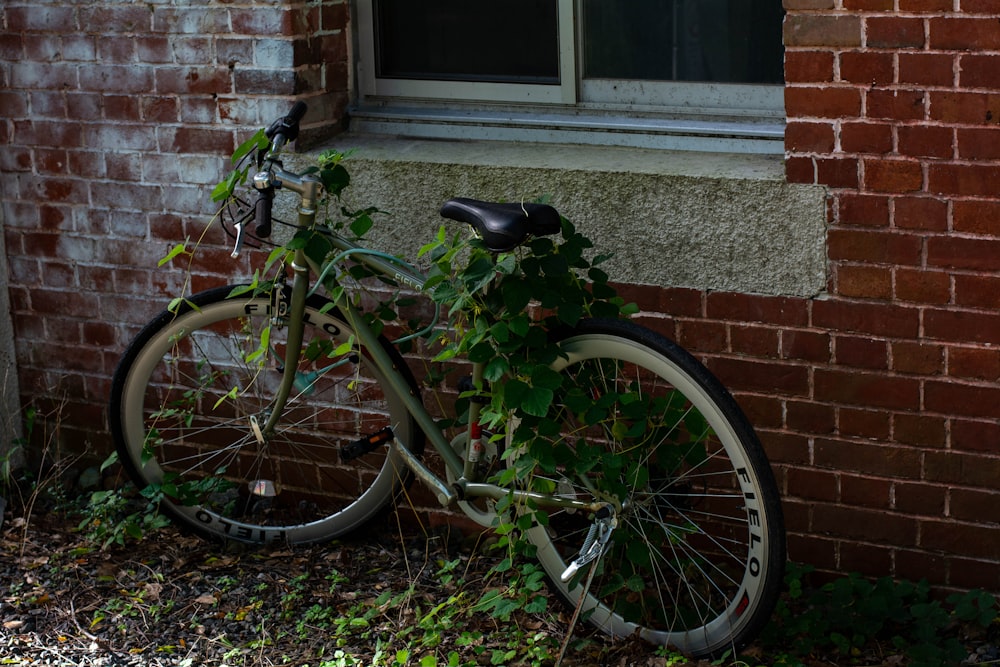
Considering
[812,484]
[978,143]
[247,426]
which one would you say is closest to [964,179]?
[978,143]

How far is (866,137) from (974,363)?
0.64 m

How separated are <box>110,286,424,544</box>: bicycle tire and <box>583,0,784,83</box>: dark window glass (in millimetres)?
1108

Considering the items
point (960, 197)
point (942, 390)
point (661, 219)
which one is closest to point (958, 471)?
point (942, 390)

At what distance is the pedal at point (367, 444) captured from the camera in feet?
12.5

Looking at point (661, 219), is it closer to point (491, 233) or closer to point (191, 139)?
point (491, 233)

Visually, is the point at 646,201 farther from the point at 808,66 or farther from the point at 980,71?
the point at 980,71

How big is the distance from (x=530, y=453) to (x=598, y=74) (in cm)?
128

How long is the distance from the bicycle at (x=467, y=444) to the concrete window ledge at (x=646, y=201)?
0.28 metres

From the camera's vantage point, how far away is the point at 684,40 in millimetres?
3826

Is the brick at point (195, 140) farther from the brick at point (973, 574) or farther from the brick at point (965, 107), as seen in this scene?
the brick at point (973, 574)

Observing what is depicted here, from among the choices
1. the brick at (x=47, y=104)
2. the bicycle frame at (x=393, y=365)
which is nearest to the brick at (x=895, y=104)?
the bicycle frame at (x=393, y=365)

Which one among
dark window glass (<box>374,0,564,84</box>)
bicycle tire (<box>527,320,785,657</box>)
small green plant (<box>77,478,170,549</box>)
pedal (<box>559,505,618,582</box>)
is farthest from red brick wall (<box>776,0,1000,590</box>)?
small green plant (<box>77,478,170,549</box>)

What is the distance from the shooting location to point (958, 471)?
351 centimetres

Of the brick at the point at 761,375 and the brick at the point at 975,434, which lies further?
the brick at the point at 761,375
